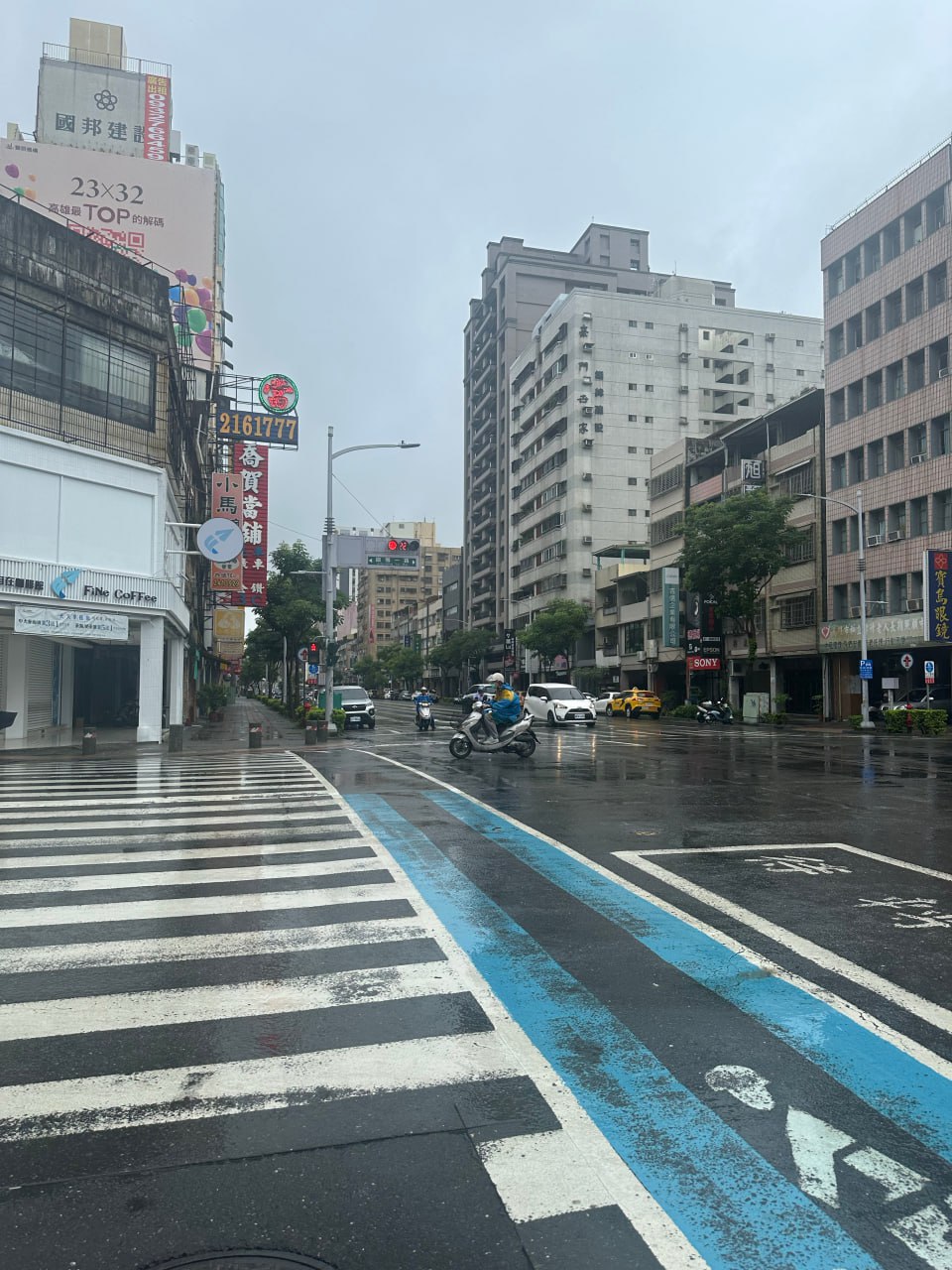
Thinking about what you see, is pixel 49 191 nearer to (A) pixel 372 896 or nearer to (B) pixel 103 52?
(B) pixel 103 52

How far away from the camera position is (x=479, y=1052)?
3.89m

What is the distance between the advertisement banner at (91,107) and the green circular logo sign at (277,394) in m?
17.0

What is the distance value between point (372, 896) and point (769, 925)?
282 cm

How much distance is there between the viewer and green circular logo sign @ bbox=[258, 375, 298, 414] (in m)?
40.6

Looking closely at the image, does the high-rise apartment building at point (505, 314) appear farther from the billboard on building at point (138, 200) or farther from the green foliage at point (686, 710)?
the billboard on building at point (138, 200)

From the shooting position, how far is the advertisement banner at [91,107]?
4694 cm

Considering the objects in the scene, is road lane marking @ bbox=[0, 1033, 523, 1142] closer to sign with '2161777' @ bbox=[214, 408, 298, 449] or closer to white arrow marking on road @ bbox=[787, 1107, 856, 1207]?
white arrow marking on road @ bbox=[787, 1107, 856, 1207]

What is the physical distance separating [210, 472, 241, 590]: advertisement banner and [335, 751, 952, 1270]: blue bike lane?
39.1m

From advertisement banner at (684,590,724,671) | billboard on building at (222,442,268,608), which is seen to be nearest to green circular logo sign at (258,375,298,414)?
billboard on building at (222,442,268,608)

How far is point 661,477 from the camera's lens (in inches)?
2483

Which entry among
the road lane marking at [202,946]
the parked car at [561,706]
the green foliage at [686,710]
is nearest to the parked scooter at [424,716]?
the parked car at [561,706]

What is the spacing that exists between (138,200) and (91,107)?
336 inches

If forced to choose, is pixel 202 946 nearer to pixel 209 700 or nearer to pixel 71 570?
pixel 71 570

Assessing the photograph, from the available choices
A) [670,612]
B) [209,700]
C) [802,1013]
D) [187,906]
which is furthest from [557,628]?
[802,1013]
